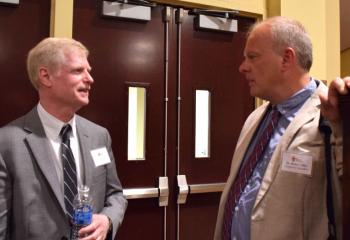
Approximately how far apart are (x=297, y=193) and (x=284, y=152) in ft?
0.47

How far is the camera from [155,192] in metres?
2.48

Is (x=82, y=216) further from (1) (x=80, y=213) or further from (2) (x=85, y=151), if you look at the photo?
(2) (x=85, y=151)

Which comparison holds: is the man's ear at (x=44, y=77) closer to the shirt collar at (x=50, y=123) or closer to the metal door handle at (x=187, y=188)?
the shirt collar at (x=50, y=123)

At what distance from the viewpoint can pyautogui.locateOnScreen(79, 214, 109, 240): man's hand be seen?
142 centimetres

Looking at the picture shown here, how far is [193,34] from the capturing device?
8.78ft

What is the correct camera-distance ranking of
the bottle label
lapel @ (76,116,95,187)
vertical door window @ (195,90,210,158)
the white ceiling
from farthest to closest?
1. the white ceiling
2. vertical door window @ (195,90,210,158)
3. lapel @ (76,116,95,187)
4. the bottle label

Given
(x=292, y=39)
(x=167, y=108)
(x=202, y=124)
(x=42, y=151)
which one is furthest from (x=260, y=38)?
(x=202, y=124)

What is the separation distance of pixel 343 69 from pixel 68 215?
579 centimetres

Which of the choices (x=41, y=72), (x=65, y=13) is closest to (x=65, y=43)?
(x=41, y=72)

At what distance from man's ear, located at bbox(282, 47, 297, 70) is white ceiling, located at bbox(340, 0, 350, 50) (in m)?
3.37

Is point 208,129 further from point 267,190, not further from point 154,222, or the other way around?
point 267,190

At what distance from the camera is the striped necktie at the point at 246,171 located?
1.44m

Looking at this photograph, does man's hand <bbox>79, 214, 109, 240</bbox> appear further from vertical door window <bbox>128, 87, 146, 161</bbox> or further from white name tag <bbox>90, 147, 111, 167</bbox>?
vertical door window <bbox>128, 87, 146, 161</bbox>

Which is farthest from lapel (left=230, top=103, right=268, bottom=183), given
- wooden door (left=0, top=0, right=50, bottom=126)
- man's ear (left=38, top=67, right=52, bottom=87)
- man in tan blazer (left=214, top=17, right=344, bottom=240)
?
wooden door (left=0, top=0, right=50, bottom=126)
